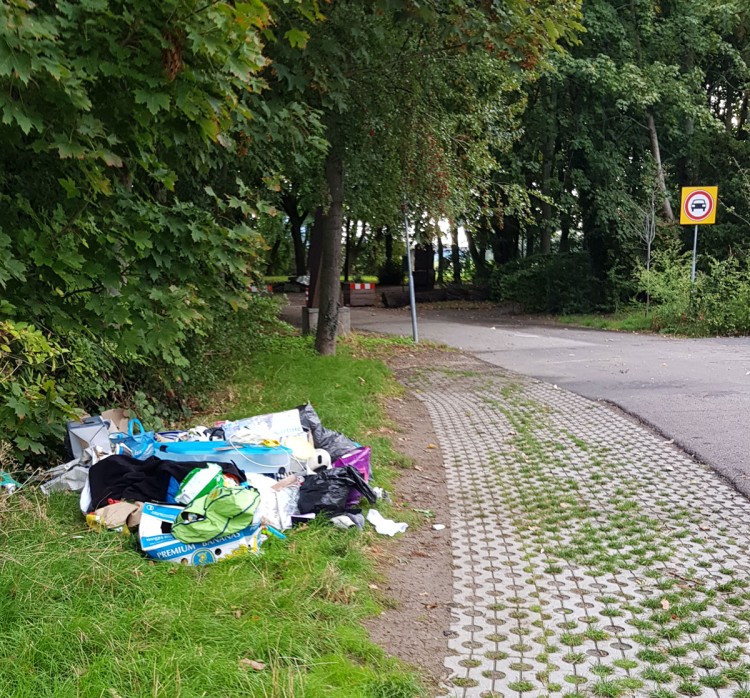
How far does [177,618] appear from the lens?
351cm

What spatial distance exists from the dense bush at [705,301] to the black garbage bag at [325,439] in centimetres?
1318

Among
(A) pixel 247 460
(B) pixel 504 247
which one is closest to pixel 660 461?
(A) pixel 247 460

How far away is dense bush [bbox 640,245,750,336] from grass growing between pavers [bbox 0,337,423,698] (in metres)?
14.6

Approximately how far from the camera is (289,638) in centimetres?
349

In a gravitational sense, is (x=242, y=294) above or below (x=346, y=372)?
above

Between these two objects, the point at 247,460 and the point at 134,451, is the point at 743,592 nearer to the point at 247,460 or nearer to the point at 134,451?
the point at 247,460

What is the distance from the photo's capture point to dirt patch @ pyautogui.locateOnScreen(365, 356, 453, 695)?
3863 millimetres

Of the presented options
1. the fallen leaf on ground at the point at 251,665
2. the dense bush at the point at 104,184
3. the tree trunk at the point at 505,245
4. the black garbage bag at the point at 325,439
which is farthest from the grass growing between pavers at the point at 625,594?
the tree trunk at the point at 505,245

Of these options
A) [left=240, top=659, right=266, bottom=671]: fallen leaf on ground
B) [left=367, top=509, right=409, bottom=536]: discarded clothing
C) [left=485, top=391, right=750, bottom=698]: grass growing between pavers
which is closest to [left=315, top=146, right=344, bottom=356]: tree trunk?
[left=485, top=391, right=750, bottom=698]: grass growing between pavers

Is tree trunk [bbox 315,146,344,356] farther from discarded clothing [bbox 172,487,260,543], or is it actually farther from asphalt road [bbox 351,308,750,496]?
discarded clothing [bbox 172,487,260,543]

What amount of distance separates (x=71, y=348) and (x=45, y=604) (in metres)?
3.02

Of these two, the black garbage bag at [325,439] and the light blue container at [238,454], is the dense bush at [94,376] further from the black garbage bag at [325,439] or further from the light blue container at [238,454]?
Result: the black garbage bag at [325,439]

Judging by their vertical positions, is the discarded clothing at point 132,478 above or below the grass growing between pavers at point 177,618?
above

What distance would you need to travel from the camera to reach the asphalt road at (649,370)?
7.95 meters
